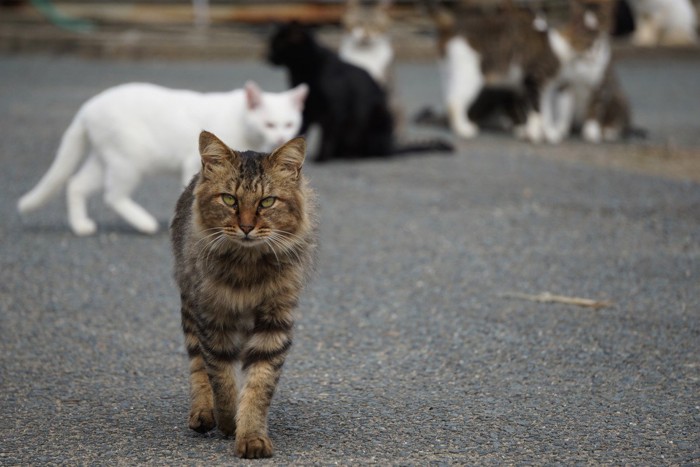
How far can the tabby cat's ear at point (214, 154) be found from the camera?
3248mm

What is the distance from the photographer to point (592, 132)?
10312 mm

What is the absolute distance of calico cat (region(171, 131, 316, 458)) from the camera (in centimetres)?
317

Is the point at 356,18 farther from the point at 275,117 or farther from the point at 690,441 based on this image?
the point at 690,441

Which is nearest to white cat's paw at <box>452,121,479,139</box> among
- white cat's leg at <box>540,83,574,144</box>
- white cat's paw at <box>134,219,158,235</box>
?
white cat's leg at <box>540,83,574,144</box>

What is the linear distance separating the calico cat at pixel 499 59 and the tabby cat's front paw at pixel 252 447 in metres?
7.65

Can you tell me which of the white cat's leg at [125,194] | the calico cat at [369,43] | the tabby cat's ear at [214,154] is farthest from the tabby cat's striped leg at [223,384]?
the calico cat at [369,43]

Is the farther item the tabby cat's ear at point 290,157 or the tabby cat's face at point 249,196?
the tabby cat's ear at point 290,157

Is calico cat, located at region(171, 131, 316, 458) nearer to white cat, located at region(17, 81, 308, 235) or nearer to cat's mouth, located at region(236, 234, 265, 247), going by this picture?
cat's mouth, located at region(236, 234, 265, 247)

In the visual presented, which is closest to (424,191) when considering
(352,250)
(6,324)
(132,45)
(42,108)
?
(352,250)

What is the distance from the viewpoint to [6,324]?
4516 millimetres

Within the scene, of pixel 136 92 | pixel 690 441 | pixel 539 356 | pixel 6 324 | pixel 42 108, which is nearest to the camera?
pixel 690 441

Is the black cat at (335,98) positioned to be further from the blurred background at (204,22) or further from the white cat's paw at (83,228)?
the blurred background at (204,22)

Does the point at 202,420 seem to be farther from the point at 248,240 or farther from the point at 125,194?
the point at 125,194

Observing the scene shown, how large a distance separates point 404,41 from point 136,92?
36.8 ft
